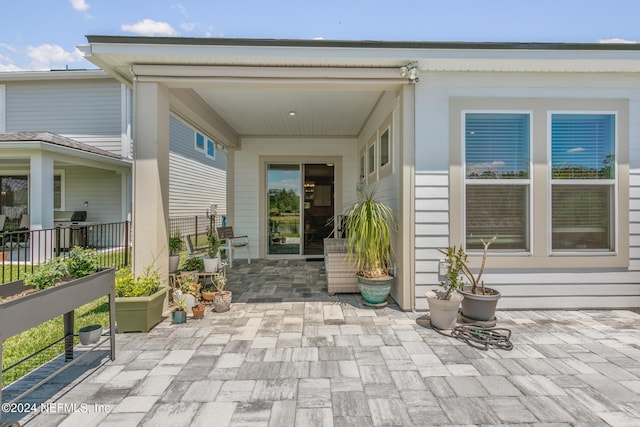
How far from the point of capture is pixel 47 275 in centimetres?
213

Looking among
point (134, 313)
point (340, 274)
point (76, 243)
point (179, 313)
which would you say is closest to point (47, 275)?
point (134, 313)

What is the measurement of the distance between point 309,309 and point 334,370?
1.45 meters

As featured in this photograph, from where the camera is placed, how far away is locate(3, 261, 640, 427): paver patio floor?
1860mm

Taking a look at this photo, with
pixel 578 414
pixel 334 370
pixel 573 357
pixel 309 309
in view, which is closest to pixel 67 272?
pixel 334 370

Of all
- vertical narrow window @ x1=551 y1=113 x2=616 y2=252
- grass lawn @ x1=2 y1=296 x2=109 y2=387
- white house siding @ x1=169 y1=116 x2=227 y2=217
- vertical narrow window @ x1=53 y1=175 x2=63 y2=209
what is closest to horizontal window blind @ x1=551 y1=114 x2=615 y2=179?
vertical narrow window @ x1=551 y1=113 x2=616 y2=252

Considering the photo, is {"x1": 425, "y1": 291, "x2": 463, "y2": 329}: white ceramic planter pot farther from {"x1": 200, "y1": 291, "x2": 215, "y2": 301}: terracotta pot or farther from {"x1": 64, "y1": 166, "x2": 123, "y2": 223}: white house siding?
{"x1": 64, "y1": 166, "x2": 123, "y2": 223}: white house siding

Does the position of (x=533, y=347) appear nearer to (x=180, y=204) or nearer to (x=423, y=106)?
(x=423, y=106)

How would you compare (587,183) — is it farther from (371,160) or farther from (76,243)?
(76,243)

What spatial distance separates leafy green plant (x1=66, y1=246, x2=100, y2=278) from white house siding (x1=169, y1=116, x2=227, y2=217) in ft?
24.0

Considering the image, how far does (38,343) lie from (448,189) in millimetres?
4538

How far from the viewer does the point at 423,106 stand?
3635 mm

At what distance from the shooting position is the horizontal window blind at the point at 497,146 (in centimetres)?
366

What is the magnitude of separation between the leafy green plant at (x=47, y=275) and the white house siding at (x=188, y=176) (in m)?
7.53

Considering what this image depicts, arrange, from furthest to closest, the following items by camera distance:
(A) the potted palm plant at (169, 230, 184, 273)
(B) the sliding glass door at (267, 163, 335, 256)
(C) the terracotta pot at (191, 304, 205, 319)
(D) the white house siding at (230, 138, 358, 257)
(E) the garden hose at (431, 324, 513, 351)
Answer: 1. (B) the sliding glass door at (267, 163, 335, 256)
2. (D) the white house siding at (230, 138, 358, 257)
3. (A) the potted palm plant at (169, 230, 184, 273)
4. (C) the terracotta pot at (191, 304, 205, 319)
5. (E) the garden hose at (431, 324, 513, 351)
